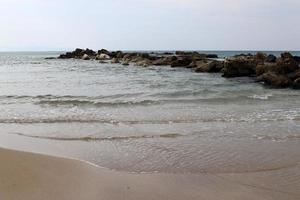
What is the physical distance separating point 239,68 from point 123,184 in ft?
87.8

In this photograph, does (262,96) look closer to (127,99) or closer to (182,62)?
(127,99)

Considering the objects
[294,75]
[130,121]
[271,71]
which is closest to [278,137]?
[130,121]

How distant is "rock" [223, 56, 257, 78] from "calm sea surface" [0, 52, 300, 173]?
12.9 metres

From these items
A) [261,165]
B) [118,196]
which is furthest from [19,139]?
[261,165]

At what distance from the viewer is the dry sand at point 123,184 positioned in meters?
5.44

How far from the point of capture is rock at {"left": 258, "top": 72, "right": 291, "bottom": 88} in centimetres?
2358

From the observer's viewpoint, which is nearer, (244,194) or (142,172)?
(244,194)

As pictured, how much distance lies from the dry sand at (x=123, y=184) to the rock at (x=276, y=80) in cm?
1745

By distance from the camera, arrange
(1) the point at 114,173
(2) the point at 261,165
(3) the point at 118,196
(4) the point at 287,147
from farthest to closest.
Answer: (4) the point at 287,147 < (2) the point at 261,165 < (1) the point at 114,173 < (3) the point at 118,196

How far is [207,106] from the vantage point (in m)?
14.9

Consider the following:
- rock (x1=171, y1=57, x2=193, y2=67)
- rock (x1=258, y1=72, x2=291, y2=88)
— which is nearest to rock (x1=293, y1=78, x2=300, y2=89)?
rock (x1=258, y1=72, x2=291, y2=88)

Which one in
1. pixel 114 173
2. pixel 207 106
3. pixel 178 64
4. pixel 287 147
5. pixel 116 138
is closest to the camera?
pixel 114 173

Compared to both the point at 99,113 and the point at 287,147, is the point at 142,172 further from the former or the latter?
the point at 99,113

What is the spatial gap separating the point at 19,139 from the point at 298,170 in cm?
604
